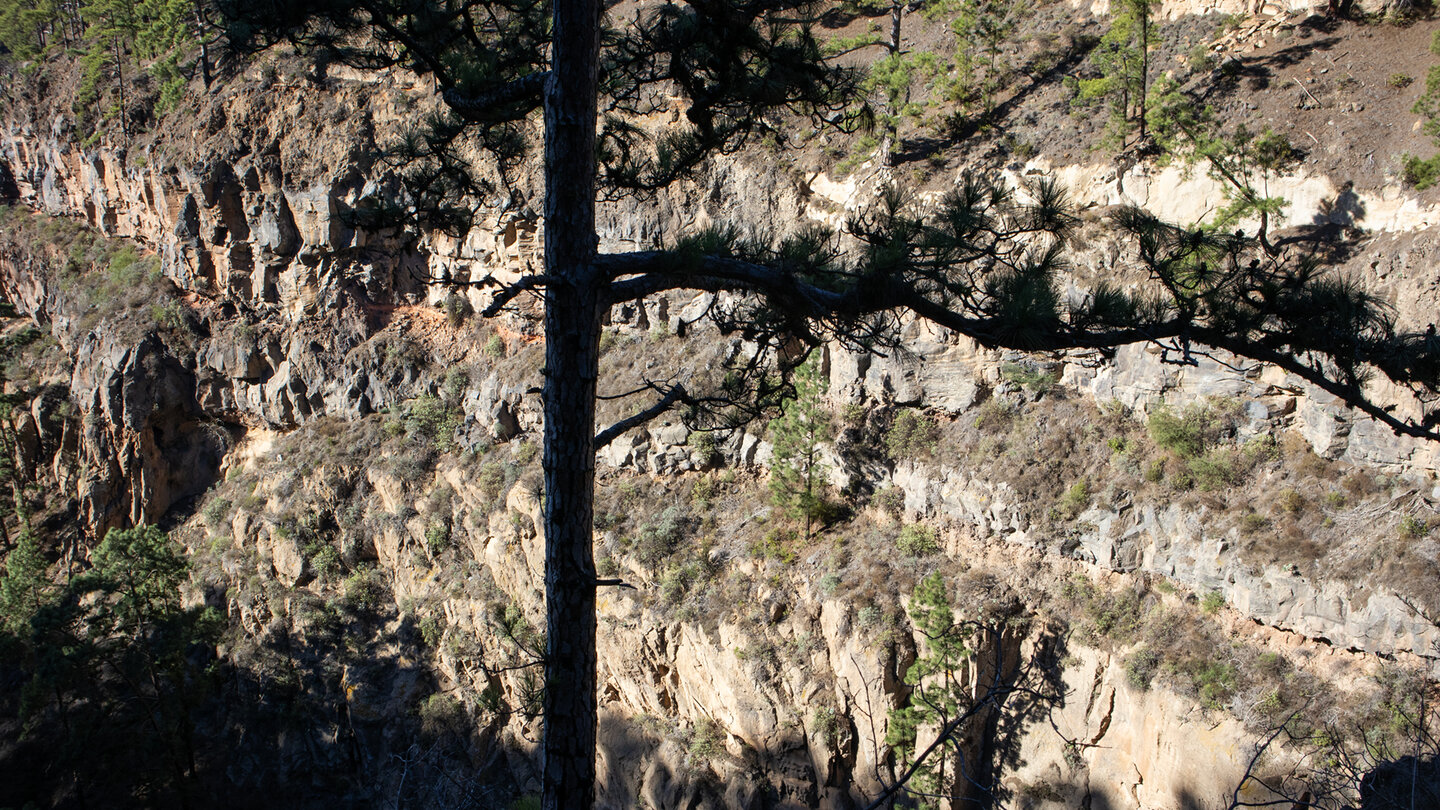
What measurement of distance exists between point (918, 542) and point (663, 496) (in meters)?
5.19

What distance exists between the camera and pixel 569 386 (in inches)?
137

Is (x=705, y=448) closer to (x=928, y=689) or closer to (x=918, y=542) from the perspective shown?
(x=918, y=542)

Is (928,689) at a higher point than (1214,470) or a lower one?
lower

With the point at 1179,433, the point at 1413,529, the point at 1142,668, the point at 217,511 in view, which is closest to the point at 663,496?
the point at 1142,668

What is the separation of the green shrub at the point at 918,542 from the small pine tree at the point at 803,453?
1.46m

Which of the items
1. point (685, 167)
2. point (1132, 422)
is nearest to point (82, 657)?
point (685, 167)

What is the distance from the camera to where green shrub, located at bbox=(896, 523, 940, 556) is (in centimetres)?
1269

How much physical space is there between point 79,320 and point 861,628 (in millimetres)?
27867

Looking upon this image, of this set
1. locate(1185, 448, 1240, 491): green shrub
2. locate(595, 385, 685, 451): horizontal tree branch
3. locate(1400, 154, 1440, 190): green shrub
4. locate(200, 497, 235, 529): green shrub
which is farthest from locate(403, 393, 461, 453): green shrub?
locate(1400, 154, 1440, 190): green shrub

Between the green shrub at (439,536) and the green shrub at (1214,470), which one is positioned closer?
the green shrub at (1214,470)

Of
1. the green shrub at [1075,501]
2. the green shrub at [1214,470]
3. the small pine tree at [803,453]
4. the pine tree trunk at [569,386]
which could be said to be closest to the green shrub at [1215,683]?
the green shrub at [1214,470]

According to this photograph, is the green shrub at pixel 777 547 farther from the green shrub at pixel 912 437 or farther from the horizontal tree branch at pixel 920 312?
the horizontal tree branch at pixel 920 312

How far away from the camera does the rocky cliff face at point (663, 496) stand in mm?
10070

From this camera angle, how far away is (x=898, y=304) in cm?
383
